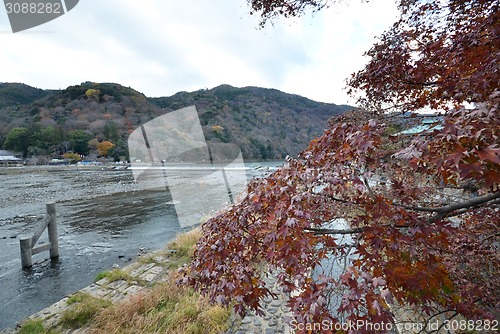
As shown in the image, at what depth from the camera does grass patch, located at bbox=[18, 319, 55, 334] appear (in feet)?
11.2

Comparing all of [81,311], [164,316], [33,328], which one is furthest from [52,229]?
[164,316]

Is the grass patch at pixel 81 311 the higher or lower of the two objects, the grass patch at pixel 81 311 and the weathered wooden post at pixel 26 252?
the lower

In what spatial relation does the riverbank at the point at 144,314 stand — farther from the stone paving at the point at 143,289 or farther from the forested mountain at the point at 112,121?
the forested mountain at the point at 112,121

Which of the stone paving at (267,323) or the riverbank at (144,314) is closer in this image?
the stone paving at (267,323)

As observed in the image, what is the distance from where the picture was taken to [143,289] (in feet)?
14.3

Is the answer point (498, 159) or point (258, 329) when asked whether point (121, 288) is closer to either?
point (258, 329)

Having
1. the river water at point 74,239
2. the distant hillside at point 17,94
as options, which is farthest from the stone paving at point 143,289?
the distant hillside at point 17,94

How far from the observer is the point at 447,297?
75.4 inches

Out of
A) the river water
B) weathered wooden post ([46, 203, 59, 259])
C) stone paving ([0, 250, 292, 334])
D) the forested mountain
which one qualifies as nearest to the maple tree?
stone paving ([0, 250, 292, 334])

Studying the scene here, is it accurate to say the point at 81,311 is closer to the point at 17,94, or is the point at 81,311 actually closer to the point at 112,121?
the point at 112,121

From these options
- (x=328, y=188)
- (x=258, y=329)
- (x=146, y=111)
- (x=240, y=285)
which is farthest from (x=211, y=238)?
(x=146, y=111)

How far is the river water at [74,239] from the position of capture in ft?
15.3

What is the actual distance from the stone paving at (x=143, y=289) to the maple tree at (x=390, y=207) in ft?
2.67

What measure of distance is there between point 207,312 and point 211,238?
1652 mm
